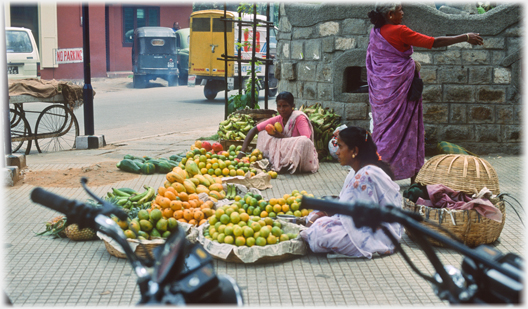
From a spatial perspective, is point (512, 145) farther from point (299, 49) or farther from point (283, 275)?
point (283, 275)

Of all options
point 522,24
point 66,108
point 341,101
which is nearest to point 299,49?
point 341,101

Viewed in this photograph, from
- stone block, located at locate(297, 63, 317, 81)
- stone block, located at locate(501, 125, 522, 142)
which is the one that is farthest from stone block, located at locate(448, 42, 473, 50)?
stone block, located at locate(297, 63, 317, 81)

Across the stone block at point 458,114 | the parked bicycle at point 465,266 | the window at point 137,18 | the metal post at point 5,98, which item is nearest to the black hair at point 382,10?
the stone block at point 458,114

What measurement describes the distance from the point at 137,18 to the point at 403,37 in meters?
27.8

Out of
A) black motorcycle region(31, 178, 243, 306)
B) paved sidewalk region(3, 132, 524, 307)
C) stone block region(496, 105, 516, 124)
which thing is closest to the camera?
black motorcycle region(31, 178, 243, 306)

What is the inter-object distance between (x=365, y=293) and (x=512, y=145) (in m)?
6.29

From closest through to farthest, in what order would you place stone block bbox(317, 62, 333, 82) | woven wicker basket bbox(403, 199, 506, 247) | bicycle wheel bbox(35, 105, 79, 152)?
woven wicker basket bbox(403, 199, 506, 247) < stone block bbox(317, 62, 333, 82) < bicycle wheel bbox(35, 105, 79, 152)

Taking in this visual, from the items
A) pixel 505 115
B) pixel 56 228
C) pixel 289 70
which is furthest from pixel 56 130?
pixel 505 115

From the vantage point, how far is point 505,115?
8969mm

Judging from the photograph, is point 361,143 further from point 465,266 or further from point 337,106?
point 337,106

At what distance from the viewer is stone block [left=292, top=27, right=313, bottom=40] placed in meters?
9.66

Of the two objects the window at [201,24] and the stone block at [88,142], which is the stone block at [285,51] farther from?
the window at [201,24]

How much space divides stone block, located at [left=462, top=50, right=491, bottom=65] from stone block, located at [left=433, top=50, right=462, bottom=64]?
0.29 feet

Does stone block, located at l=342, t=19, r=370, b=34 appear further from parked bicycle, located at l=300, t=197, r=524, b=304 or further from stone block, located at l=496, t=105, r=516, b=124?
parked bicycle, located at l=300, t=197, r=524, b=304
